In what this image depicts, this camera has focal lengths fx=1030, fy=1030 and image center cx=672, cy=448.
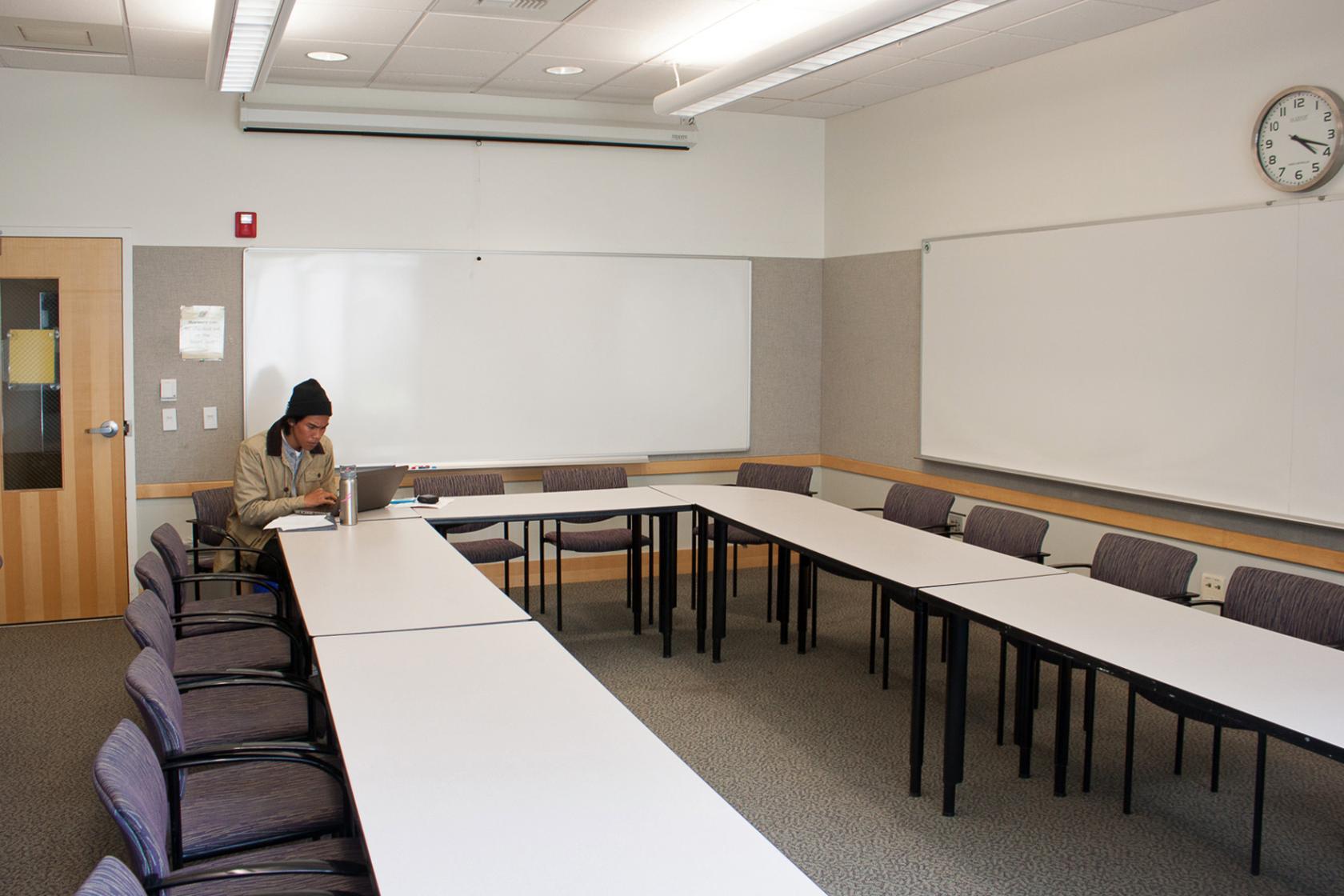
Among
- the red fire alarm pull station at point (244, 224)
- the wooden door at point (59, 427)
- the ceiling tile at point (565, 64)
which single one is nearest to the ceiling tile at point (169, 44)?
the red fire alarm pull station at point (244, 224)

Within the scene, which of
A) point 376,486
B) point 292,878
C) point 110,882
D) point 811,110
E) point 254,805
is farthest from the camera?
point 811,110

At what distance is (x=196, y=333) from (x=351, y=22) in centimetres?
212

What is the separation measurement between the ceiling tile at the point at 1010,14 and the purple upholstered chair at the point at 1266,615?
94.9 inches

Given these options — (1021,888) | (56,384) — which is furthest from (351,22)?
(1021,888)

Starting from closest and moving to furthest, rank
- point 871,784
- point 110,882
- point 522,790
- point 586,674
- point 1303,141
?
point 110,882
point 522,790
point 586,674
point 871,784
point 1303,141

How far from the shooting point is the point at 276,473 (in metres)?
4.88

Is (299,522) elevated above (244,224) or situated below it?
below

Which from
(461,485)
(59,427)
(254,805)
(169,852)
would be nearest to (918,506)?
(461,485)

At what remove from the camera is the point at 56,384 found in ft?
18.6

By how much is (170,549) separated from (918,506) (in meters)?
3.39

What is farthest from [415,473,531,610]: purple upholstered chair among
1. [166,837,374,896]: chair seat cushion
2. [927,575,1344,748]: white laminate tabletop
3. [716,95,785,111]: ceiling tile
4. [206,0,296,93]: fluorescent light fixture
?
[166,837,374,896]: chair seat cushion

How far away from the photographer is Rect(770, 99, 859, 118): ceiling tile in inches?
254

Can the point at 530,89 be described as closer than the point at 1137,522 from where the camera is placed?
No

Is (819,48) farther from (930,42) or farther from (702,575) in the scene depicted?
(702,575)
